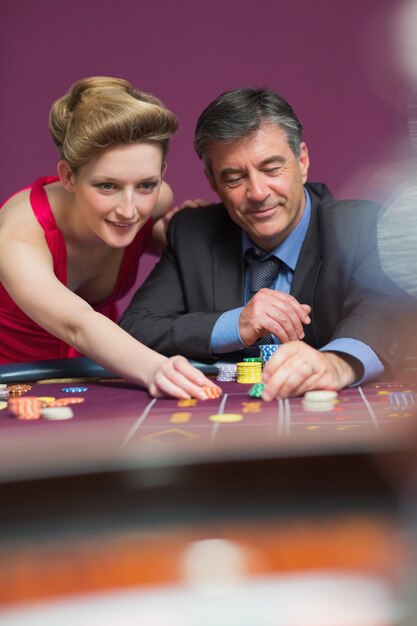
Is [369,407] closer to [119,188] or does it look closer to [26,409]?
[26,409]

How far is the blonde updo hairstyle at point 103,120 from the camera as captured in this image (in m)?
2.32

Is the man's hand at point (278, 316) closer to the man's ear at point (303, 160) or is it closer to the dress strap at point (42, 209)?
the man's ear at point (303, 160)

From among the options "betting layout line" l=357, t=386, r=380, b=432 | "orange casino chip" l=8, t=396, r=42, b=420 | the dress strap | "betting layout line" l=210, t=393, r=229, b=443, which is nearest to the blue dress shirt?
"betting layout line" l=357, t=386, r=380, b=432

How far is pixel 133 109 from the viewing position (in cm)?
235

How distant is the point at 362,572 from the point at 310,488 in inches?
8.4

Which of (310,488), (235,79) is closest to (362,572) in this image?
(310,488)

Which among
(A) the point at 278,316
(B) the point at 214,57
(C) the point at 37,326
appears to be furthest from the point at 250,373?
(B) the point at 214,57

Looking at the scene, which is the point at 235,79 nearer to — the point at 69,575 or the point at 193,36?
the point at 193,36

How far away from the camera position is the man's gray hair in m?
2.56

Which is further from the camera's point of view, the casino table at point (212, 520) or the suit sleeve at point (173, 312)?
the suit sleeve at point (173, 312)

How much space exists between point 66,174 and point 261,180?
21.0 inches

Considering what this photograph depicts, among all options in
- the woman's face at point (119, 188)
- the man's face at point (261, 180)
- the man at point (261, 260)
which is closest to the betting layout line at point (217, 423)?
the man at point (261, 260)

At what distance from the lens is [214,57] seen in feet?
15.4

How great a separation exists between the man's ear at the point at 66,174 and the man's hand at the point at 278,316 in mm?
623
